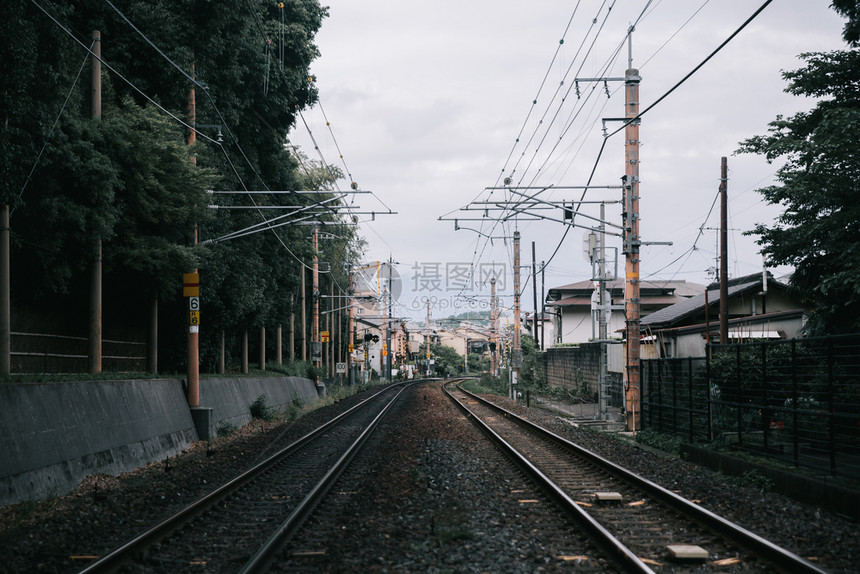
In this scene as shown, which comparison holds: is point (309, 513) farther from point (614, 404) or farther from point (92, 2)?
point (614, 404)

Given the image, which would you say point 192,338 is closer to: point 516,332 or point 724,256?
point 724,256

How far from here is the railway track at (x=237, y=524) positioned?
7.32m

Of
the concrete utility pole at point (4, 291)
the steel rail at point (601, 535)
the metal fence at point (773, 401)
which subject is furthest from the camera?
the concrete utility pole at point (4, 291)

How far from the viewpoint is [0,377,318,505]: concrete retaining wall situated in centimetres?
1104

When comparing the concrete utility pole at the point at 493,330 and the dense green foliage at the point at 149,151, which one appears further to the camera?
the concrete utility pole at the point at 493,330

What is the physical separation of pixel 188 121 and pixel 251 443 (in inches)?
337

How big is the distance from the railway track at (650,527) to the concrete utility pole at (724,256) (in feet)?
41.6

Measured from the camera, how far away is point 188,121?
20000mm

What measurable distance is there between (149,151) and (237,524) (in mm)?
11141

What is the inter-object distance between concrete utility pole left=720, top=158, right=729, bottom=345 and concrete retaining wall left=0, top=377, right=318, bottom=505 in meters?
16.5

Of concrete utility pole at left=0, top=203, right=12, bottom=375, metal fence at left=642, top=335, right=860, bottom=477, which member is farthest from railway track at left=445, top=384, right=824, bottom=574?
concrete utility pole at left=0, top=203, right=12, bottom=375

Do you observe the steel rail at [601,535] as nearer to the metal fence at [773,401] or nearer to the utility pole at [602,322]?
the metal fence at [773,401]

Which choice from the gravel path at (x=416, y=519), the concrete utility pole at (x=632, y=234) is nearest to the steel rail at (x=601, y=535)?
the gravel path at (x=416, y=519)

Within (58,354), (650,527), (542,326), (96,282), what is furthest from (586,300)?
(650,527)
